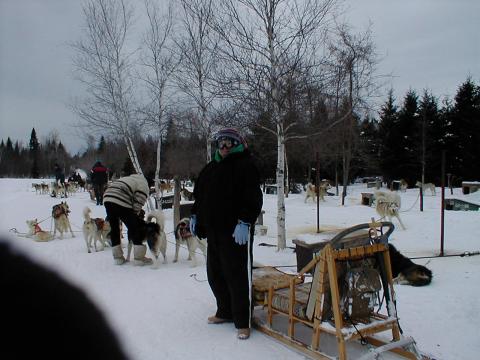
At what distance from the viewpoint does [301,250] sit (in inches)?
266

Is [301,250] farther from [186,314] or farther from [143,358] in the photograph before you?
[143,358]

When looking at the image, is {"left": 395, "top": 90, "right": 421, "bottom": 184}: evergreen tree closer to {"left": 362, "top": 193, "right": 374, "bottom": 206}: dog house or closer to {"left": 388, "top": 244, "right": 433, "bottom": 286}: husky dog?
{"left": 362, "top": 193, "right": 374, "bottom": 206}: dog house

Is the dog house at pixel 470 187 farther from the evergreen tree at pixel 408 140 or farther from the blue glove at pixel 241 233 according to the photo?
the blue glove at pixel 241 233

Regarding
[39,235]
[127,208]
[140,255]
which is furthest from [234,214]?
[39,235]

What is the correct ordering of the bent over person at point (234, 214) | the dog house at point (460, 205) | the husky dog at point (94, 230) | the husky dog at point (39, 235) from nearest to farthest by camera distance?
the bent over person at point (234, 214) < the husky dog at point (94, 230) < the husky dog at point (39, 235) < the dog house at point (460, 205)

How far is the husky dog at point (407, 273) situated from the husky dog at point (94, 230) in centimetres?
600

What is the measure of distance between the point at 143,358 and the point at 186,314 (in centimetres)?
127

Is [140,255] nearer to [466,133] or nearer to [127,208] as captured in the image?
[127,208]

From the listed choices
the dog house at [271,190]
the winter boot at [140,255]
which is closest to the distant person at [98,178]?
the winter boot at [140,255]

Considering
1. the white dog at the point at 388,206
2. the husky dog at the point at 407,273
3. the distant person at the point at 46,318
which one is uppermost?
the distant person at the point at 46,318

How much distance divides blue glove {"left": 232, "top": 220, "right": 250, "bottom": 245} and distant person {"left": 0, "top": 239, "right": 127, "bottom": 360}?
309cm

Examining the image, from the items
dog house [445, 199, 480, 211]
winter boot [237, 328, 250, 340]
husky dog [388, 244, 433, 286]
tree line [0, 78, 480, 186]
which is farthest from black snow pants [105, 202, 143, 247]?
tree line [0, 78, 480, 186]

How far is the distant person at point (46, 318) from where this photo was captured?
38.3 inches

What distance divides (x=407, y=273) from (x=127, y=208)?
4702mm
